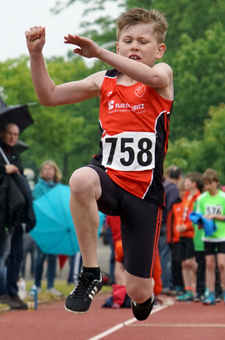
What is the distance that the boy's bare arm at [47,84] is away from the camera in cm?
468

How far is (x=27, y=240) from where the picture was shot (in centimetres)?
1534

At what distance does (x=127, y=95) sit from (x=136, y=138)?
0.34m

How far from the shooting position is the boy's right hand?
4.66 metres

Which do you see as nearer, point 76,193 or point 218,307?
point 76,193

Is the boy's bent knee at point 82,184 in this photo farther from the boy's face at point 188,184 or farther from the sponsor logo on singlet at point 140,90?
the boy's face at point 188,184

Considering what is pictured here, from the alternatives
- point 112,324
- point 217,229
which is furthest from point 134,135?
point 217,229

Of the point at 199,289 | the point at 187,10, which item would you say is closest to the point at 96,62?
the point at 187,10

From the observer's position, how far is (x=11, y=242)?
9.62 metres

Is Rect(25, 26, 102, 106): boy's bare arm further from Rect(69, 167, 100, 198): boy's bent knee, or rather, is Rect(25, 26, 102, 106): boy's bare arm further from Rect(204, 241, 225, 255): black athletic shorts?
Rect(204, 241, 225, 255): black athletic shorts

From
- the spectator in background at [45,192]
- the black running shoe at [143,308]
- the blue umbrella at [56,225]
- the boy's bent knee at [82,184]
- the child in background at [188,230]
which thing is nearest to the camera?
the boy's bent knee at [82,184]

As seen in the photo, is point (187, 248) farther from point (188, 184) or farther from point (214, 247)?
point (188, 184)

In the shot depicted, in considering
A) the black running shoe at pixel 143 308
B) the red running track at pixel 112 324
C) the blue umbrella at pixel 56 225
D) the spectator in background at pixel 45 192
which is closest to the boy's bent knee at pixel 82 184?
the black running shoe at pixel 143 308

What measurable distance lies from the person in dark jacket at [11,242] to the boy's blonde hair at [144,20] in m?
4.30

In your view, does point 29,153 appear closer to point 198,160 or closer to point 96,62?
point 96,62
